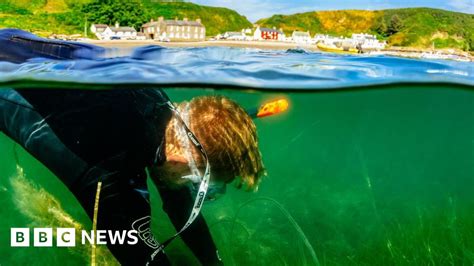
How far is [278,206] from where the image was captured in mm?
7043

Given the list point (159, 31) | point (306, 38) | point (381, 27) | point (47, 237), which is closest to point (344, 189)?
point (306, 38)

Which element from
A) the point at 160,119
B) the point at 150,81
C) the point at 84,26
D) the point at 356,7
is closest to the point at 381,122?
the point at 356,7

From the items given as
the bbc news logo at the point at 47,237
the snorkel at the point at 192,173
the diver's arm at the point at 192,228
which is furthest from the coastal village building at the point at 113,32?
the diver's arm at the point at 192,228

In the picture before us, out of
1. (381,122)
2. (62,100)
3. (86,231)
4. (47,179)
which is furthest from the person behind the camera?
(381,122)

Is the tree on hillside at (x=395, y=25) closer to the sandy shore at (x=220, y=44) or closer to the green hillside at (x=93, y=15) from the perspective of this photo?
the sandy shore at (x=220, y=44)

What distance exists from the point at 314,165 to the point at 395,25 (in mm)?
3426

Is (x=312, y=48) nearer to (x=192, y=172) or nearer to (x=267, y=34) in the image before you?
(x=267, y=34)

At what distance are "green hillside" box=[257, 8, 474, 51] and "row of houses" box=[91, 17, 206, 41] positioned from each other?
4.29 ft

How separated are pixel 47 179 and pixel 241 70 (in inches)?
130

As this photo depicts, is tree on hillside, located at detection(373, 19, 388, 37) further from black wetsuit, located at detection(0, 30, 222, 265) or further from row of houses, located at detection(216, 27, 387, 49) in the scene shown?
black wetsuit, located at detection(0, 30, 222, 265)

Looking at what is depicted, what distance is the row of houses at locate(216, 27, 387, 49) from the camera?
27.7 feet

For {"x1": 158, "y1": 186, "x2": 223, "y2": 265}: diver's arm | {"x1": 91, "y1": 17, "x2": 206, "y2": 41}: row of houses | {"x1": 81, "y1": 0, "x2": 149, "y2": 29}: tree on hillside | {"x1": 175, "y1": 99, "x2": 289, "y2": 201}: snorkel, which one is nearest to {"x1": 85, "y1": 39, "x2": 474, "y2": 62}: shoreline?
{"x1": 91, "y1": 17, "x2": 206, "y2": 41}: row of houses

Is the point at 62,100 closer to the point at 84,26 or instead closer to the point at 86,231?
the point at 86,231

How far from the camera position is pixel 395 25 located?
9.03 meters
